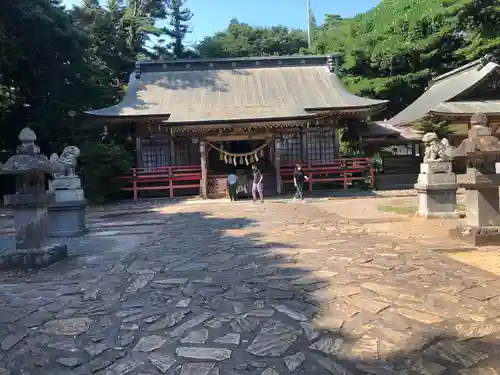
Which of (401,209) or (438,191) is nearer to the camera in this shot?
(438,191)

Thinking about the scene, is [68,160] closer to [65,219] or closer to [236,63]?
[65,219]

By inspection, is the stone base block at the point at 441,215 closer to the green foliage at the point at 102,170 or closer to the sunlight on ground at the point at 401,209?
the sunlight on ground at the point at 401,209

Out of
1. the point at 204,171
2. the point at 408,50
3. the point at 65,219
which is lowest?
the point at 65,219

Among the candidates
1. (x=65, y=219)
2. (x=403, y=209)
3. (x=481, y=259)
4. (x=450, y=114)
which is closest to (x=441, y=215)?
(x=403, y=209)

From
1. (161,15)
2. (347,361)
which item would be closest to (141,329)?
(347,361)

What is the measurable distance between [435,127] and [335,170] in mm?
5154

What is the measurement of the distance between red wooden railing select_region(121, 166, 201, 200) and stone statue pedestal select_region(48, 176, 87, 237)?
314 inches

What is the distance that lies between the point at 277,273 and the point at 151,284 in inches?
65.0

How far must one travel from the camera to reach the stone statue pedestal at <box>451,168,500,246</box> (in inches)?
282

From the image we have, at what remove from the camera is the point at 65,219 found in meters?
10.1

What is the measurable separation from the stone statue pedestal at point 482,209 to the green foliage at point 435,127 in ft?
43.0

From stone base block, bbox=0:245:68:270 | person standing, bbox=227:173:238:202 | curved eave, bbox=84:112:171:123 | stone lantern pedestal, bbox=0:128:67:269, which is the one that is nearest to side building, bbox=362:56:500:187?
person standing, bbox=227:173:238:202

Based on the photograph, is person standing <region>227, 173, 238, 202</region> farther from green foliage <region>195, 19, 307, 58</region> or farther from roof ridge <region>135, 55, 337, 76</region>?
green foliage <region>195, 19, 307, 58</region>

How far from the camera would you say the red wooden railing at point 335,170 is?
63.1 ft
